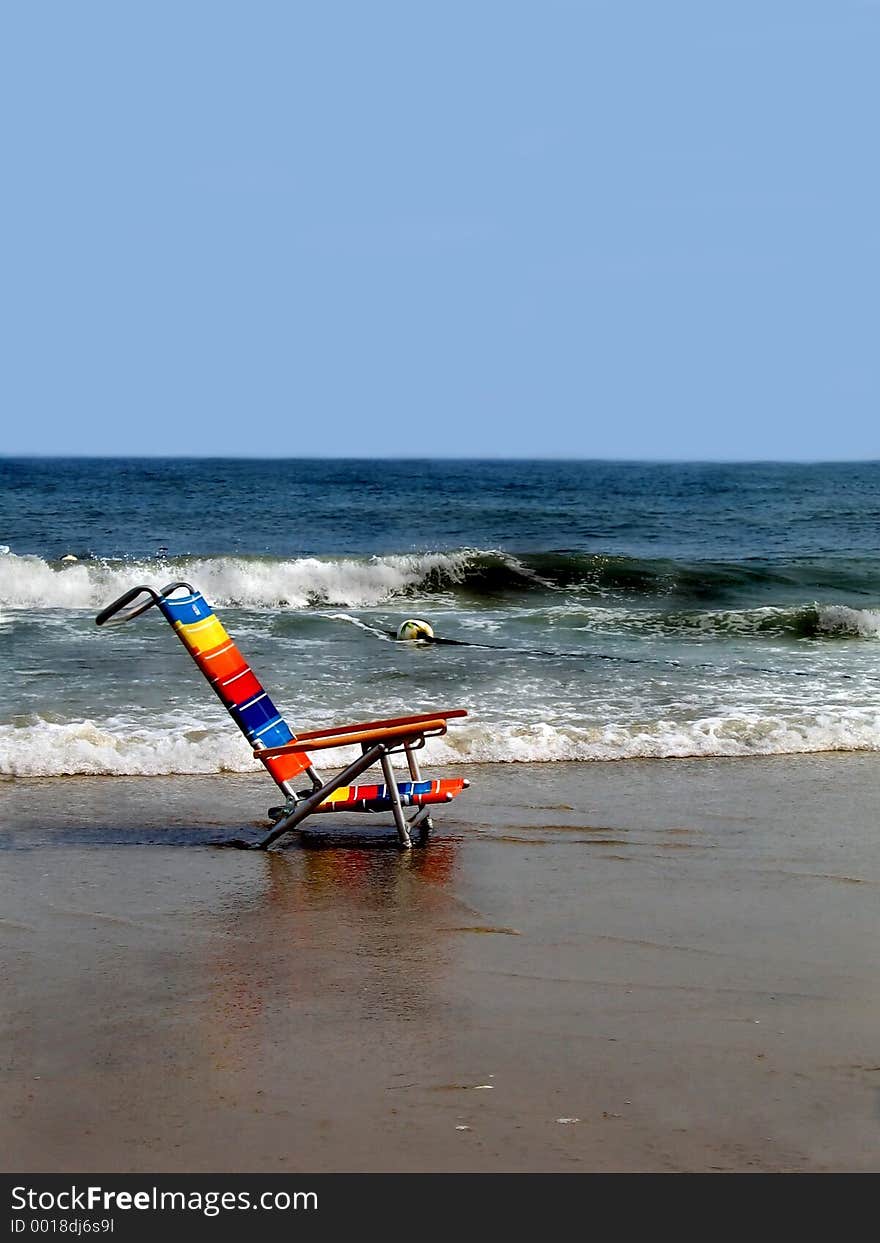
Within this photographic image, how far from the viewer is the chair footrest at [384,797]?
660 centimetres

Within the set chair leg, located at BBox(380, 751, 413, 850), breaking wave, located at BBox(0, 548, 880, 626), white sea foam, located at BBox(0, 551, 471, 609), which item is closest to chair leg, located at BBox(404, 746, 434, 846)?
chair leg, located at BBox(380, 751, 413, 850)

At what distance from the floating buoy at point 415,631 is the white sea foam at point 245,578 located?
5.09m

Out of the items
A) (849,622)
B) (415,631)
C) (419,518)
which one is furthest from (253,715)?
(419,518)

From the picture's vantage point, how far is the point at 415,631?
1427 cm

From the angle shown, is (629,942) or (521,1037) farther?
(629,942)

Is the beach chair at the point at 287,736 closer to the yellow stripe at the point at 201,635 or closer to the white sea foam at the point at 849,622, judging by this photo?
the yellow stripe at the point at 201,635

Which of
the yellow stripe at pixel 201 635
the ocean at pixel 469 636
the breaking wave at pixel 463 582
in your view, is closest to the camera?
the yellow stripe at pixel 201 635

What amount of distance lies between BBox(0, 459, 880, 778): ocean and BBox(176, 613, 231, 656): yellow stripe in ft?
5.95

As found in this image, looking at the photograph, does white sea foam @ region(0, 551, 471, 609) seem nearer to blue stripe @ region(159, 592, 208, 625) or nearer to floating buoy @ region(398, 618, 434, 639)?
floating buoy @ region(398, 618, 434, 639)

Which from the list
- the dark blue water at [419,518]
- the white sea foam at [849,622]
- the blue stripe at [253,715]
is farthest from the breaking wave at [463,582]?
the blue stripe at [253,715]

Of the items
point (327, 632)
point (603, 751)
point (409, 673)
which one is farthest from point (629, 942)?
point (327, 632)
